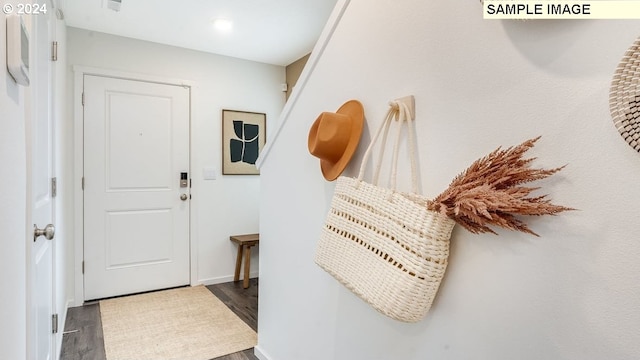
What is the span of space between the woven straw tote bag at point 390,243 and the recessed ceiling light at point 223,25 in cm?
218

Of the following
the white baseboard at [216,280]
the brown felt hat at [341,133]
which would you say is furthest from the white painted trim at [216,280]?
the brown felt hat at [341,133]

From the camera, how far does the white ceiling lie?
252 cm

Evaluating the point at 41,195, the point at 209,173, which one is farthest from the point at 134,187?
the point at 41,195

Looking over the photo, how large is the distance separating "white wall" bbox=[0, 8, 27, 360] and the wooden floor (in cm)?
137

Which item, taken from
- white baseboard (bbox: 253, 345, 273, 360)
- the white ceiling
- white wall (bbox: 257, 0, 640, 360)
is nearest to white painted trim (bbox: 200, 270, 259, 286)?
white baseboard (bbox: 253, 345, 273, 360)

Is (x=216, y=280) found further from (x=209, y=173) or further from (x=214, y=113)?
(x=214, y=113)

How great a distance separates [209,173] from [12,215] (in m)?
2.64

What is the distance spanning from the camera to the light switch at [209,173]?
349 cm

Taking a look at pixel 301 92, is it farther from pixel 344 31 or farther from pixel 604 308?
pixel 604 308

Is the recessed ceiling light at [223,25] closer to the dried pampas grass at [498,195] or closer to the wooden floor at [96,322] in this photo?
the wooden floor at [96,322]

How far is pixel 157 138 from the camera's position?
128 inches

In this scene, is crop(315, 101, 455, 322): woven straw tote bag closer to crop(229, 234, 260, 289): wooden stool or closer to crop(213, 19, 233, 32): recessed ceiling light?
crop(213, 19, 233, 32): recessed ceiling light

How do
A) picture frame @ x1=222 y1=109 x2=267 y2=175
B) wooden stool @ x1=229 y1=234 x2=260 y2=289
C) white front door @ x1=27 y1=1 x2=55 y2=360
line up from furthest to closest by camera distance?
picture frame @ x1=222 y1=109 x2=267 y2=175, wooden stool @ x1=229 y1=234 x2=260 y2=289, white front door @ x1=27 y1=1 x2=55 y2=360

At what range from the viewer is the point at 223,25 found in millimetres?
2828
